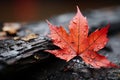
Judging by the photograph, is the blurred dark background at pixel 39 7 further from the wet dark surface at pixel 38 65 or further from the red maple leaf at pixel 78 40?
the red maple leaf at pixel 78 40

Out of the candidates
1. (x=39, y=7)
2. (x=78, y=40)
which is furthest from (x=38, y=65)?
(x=39, y=7)

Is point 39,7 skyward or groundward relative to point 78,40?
skyward

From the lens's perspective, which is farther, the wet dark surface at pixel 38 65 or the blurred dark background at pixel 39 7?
the blurred dark background at pixel 39 7

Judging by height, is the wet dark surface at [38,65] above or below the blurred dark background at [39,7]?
below

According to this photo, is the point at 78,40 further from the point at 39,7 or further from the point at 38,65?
the point at 39,7

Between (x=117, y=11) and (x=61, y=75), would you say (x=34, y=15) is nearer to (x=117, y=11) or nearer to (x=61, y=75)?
(x=117, y=11)

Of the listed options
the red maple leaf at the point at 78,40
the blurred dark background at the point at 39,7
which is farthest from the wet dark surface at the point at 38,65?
the blurred dark background at the point at 39,7
